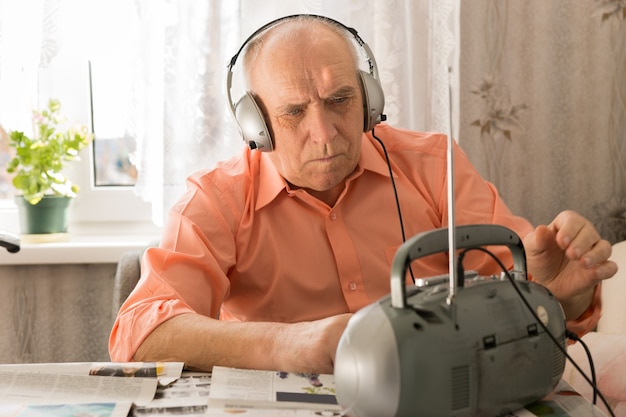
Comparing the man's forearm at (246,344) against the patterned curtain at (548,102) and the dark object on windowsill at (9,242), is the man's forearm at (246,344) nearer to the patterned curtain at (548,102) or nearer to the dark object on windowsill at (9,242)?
the dark object on windowsill at (9,242)

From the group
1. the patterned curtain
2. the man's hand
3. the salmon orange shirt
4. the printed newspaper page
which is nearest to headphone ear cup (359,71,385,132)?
the salmon orange shirt

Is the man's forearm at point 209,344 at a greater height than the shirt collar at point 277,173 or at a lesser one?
lesser

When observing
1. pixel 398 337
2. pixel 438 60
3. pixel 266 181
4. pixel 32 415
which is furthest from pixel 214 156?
pixel 398 337

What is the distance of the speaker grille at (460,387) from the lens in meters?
0.74

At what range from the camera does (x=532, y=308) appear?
32.5 inches

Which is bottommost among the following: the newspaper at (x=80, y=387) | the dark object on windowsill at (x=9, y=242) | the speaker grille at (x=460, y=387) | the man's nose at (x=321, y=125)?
the newspaper at (x=80, y=387)

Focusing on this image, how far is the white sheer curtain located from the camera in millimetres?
1970

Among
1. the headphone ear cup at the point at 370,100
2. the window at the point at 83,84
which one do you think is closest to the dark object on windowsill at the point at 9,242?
the headphone ear cup at the point at 370,100

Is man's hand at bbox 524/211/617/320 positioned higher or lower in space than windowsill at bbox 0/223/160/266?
higher

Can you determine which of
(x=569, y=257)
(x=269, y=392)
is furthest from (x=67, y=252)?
(x=569, y=257)

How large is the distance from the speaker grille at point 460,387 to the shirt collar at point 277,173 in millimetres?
795

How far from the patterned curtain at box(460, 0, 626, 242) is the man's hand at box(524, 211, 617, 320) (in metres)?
0.95

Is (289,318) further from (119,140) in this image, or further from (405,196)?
(119,140)

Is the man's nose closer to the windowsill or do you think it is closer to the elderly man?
the elderly man
